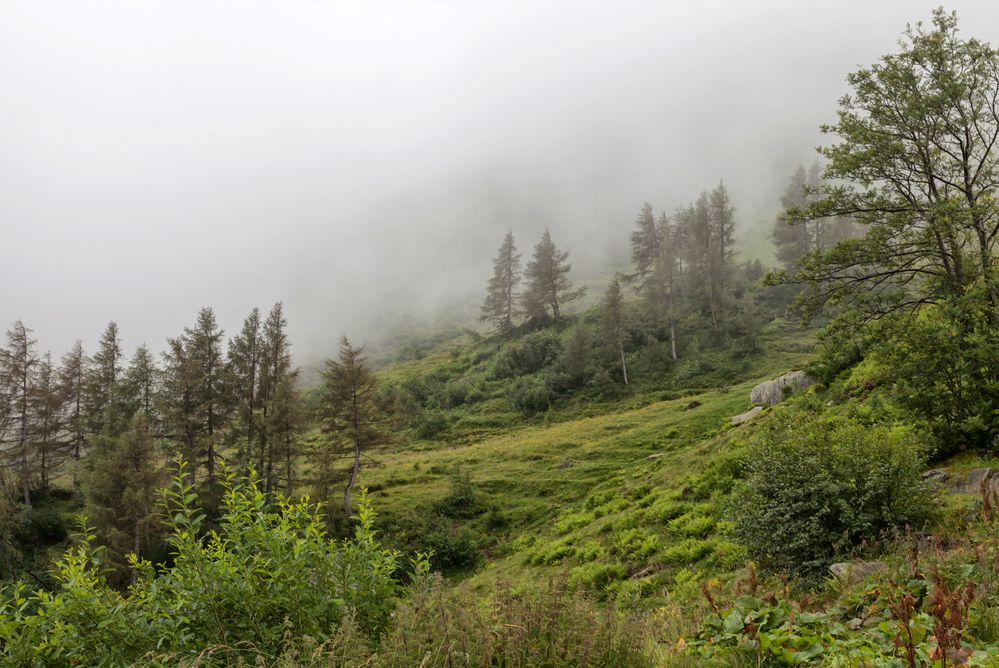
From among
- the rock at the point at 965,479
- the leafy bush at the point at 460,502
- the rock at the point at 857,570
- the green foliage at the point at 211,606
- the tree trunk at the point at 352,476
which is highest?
the green foliage at the point at 211,606

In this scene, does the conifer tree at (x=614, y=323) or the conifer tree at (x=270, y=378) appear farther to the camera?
the conifer tree at (x=614, y=323)

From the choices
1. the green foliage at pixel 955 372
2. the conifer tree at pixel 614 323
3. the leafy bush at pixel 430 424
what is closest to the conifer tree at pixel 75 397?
the leafy bush at pixel 430 424

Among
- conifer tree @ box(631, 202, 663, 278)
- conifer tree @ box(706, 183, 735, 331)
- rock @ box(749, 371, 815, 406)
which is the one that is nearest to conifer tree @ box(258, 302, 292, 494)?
rock @ box(749, 371, 815, 406)

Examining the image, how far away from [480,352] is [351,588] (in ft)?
227

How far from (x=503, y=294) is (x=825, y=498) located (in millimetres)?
76676

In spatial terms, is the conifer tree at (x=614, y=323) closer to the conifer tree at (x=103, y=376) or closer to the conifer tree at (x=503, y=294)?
the conifer tree at (x=503, y=294)

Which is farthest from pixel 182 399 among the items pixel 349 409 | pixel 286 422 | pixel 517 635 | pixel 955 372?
pixel 955 372

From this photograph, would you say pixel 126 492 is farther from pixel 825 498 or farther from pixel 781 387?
pixel 781 387

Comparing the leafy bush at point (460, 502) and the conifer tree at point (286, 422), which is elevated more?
the conifer tree at point (286, 422)

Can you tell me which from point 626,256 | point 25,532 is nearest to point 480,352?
point 25,532

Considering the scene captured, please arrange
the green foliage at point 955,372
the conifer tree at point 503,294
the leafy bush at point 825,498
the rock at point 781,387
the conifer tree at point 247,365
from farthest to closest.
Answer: the conifer tree at point 503,294 < the conifer tree at point 247,365 < the rock at point 781,387 < the green foliage at point 955,372 < the leafy bush at point 825,498

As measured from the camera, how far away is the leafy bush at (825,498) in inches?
291

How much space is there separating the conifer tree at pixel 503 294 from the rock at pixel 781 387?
55.9 metres

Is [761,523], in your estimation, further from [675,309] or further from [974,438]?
[675,309]
